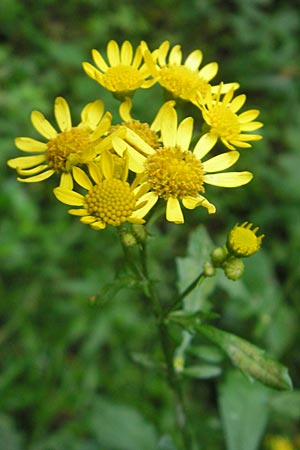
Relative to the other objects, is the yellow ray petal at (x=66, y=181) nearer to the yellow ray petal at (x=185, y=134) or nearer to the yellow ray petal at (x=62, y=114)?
the yellow ray petal at (x=62, y=114)

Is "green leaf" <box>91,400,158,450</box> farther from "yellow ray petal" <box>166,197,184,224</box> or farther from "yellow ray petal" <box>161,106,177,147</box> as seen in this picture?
"yellow ray petal" <box>161,106,177,147</box>

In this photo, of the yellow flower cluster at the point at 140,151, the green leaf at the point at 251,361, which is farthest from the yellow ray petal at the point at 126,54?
the green leaf at the point at 251,361

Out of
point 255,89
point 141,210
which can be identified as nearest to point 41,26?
point 255,89

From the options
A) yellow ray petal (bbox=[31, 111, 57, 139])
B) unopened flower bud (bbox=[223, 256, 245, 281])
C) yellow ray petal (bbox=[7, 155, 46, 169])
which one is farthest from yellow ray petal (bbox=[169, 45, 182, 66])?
unopened flower bud (bbox=[223, 256, 245, 281])

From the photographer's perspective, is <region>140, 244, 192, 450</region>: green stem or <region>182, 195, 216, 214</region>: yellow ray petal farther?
<region>140, 244, 192, 450</region>: green stem

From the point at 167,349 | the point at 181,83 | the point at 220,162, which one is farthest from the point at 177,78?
the point at 167,349

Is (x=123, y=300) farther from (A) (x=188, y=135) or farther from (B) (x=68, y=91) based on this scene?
(B) (x=68, y=91)
